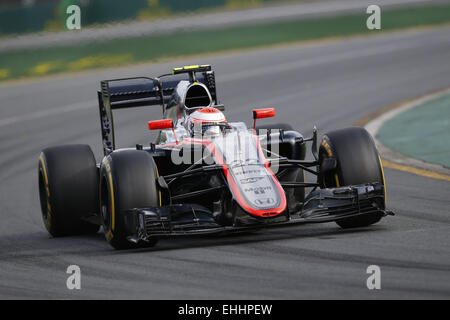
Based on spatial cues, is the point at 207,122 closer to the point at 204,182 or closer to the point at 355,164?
the point at 204,182

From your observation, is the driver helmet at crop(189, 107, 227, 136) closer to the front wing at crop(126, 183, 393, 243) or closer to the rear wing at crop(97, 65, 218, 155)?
the front wing at crop(126, 183, 393, 243)

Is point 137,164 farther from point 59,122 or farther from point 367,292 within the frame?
point 59,122

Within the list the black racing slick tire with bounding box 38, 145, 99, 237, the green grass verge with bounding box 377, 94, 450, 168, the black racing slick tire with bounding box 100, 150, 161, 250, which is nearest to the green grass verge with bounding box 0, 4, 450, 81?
the green grass verge with bounding box 377, 94, 450, 168

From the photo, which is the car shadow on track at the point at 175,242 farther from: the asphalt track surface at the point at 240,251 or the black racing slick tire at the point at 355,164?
the black racing slick tire at the point at 355,164

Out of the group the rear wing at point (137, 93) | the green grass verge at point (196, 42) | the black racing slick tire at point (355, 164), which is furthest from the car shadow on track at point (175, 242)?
the green grass verge at point (196, 42)

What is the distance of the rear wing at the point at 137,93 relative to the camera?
11.6 meters

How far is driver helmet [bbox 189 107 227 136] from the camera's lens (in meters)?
10.3

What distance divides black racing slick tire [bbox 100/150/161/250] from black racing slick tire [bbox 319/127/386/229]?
1.84 metres

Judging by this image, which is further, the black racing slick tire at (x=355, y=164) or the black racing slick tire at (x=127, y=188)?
the black racing slick tire at (x=355, y=164)

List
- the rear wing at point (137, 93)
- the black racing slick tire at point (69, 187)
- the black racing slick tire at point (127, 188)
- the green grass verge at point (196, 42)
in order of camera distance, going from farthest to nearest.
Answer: the green grass verge at point (196, 42) < the rear wing at point (137, 93) < the black racing slick tire at point (69, 187) < the black racing slick tire at point (127, 188)

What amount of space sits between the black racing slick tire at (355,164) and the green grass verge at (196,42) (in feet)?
67.0

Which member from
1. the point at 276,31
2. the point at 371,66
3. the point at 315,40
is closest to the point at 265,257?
the point at 371,66

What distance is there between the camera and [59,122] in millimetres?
21688
